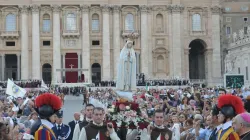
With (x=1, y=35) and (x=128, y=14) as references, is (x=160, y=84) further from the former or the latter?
(x=1, y=35)

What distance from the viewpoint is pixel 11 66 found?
6112 centimetres

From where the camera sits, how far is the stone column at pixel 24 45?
57906 mm

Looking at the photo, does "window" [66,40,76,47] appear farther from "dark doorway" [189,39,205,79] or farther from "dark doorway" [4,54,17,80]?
"dark doorway" [189,39,205,79]

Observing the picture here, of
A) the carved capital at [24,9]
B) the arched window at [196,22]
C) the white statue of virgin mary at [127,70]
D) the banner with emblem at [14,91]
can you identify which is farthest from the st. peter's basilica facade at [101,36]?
the white statue of virgin mary at [127,70]

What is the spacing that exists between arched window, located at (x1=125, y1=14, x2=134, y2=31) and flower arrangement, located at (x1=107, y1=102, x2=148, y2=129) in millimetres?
49729

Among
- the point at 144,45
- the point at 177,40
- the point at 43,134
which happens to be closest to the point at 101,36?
the point at 144,45

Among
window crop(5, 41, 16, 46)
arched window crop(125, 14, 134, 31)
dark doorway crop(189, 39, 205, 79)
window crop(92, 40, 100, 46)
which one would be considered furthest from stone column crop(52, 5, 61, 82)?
dark doorway crop(189, 39, 205, 79)

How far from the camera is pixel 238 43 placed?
51.4 metres

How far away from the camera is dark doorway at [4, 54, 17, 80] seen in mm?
60497

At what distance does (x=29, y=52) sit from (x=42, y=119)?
52.2 m

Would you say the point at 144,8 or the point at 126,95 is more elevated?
the point at 144,8

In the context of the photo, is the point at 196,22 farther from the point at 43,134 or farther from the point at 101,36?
the point at 43,134

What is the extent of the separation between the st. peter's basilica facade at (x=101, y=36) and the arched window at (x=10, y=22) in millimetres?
116

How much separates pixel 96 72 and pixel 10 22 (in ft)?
39.3
